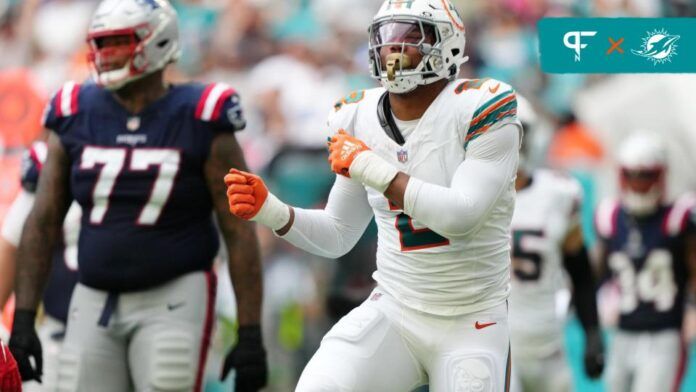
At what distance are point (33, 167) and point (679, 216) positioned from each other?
3925mm

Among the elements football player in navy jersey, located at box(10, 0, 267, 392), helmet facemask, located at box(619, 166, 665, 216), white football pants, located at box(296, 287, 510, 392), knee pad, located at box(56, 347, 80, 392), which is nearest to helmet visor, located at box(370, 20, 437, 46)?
white football pants, located at box(296, 287, 510, 392)

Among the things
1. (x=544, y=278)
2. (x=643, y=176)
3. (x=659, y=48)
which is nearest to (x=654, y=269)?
(x=643, y=176)

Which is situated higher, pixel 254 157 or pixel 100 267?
pixel 100 267

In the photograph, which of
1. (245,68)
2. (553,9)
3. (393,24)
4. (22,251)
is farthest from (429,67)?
(553,9)

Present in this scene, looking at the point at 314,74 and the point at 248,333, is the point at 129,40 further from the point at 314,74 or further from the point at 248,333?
the point at 314,74

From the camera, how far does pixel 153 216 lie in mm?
5574

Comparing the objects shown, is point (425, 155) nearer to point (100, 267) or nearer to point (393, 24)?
point (393, 24)

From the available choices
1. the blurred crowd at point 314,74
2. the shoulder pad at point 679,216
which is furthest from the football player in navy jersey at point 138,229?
the blurred crowd at point 314,74

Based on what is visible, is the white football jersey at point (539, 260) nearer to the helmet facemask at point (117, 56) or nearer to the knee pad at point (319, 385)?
Result: the helmet facemask at point (117, 56)

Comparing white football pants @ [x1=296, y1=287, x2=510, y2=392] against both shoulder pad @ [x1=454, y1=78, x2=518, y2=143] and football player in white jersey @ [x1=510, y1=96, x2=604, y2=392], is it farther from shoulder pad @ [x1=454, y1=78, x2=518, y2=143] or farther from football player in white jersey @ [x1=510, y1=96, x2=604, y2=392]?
football player in white jersey @ [x1=510, y1=96, x2=604, y2=392]

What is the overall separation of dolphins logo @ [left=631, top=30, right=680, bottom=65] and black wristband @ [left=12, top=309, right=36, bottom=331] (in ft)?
10.1

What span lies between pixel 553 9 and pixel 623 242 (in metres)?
4.51

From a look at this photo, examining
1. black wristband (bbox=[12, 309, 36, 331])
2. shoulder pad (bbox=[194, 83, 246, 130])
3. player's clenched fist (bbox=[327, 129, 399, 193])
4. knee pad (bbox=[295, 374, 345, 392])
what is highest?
player's clenched fist (bbox=[327, 129, 399, 193])

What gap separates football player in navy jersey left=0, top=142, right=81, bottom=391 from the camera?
623cm
